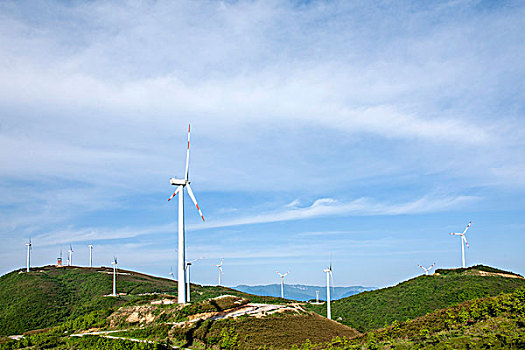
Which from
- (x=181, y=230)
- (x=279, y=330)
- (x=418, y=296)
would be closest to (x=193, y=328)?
(x=279, y=330)

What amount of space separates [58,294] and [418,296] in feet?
267

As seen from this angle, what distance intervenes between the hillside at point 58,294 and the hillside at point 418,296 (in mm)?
15515

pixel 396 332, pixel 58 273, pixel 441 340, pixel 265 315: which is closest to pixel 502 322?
pixel 441 340

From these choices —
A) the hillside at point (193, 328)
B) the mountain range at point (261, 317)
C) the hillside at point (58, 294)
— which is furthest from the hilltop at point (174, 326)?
the hillside at point (58, 294)

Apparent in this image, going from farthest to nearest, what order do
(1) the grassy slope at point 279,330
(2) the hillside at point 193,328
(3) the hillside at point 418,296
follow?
(3) the hillside at point 418,296, (2) the hillside at point 193,328, (1) the grassy slope at point 279,330

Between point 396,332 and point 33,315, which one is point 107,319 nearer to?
point 33,315

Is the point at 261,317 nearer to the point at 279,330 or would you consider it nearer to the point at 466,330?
the point at 279,330

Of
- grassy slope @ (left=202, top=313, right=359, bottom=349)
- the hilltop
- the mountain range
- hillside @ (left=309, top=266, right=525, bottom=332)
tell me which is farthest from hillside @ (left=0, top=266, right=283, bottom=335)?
grassy slope @ (left=202, top=313, right=359, bottom=349)

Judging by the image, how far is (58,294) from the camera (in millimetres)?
100812

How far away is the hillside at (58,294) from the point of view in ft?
270

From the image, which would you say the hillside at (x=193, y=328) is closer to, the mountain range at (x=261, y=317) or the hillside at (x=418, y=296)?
the mountain range at (x=261, y=317)

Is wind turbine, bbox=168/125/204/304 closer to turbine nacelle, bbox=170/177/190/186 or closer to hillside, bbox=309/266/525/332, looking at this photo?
turbine nacelle, bbox=170/177/190/186

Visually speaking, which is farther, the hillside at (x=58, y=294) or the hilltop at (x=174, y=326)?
the hillside at (x=58, y=294)

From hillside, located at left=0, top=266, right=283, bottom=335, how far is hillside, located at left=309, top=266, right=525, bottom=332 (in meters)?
15.5
